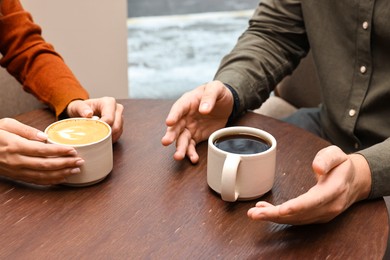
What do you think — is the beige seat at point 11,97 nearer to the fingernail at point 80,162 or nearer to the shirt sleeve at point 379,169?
the fingernail at point 80,162

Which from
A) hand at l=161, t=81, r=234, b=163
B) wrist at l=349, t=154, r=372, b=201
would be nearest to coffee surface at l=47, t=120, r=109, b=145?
hand at l=161, t=81, r=234, b=163

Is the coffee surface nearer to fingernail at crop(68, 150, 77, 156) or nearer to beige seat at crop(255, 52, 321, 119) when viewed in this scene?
fingernail at crop(68, 150, 77, 156)

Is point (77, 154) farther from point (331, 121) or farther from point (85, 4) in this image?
point (85, 4)

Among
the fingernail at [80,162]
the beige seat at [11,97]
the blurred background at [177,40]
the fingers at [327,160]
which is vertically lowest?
the blurred background at [177,40]

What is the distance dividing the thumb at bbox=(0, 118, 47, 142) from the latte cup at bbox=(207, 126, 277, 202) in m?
0.26

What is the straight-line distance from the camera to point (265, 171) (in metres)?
0.76

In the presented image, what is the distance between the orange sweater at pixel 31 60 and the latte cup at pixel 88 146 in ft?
0.71

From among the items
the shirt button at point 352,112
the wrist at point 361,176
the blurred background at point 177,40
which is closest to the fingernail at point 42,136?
the wrist at point 361,176

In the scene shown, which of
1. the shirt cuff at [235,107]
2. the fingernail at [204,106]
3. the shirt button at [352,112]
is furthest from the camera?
the shirt button at [352,112]

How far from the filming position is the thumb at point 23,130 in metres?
0.80

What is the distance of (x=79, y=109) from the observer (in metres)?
0.96

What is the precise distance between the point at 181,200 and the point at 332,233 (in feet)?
0.73

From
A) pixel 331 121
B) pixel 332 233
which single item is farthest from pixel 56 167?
pixel 331 121

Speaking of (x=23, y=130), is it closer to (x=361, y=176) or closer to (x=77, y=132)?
(x=77, y=132)
